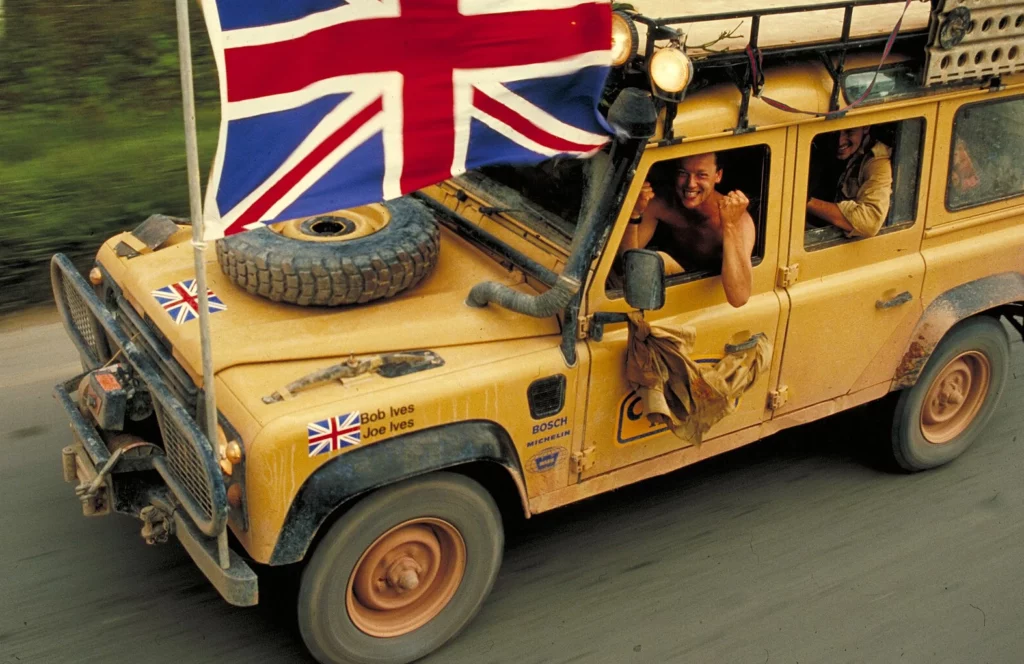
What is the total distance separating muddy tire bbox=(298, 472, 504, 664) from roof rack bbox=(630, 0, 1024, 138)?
1.53 m

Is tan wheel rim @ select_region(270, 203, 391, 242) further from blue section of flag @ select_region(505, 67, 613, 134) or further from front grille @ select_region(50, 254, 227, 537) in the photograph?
blue section of flag @ select_region(505, 67, 613, 134)

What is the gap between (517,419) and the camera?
12.6ft

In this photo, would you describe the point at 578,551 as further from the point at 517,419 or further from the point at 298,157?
the point at 298,157

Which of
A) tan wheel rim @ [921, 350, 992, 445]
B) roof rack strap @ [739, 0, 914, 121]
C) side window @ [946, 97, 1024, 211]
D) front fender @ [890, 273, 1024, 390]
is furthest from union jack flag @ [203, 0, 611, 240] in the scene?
tan wheel rim @ [921, 350, 992, 445]

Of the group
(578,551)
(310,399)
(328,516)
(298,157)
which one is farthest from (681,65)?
(578,551)

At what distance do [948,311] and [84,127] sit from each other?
5.76 metres

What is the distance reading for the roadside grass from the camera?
6652mm

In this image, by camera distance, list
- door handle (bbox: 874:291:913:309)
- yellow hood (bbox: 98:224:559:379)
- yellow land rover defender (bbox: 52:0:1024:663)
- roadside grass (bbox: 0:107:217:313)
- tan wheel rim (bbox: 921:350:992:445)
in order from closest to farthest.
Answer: yellow land rover defender (bbox: 52:0:1024:663)
yellow hood (bbox: 98:224:559:379)
door handle (bbox: 874:291:913:309)
tan wheel rim (bbox: 921:350:992:445)
roadside grass (bbox: 0:107:217:313)

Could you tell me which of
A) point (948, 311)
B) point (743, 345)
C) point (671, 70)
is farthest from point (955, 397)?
point (671, 70)

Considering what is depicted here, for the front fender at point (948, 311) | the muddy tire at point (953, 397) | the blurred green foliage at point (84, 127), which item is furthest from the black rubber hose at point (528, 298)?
the blurred green foliage at point (84, 127)

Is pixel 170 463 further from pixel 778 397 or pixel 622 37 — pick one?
pixel 778 397

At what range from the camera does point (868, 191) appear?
4.42 m

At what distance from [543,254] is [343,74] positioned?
3.74ft

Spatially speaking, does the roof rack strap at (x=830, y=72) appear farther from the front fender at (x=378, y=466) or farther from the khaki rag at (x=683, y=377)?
the front fender at (x=378, y=466)
